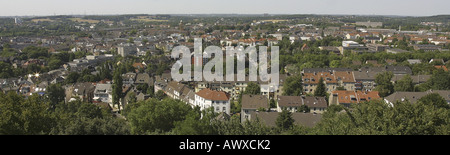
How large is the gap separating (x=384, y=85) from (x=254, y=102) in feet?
35.5

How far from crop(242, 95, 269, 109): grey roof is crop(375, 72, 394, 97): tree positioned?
935 cm

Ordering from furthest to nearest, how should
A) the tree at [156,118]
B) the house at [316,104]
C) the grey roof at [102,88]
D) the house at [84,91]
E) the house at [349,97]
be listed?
the grey roof at [102,88] < the house at [84,91] < the house at [349,97] < the house at [316,104] < the tree at [156,118]

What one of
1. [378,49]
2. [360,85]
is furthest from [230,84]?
[378,49]

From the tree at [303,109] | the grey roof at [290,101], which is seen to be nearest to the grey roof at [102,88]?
the grey roof at [290,101]

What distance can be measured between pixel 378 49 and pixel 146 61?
32505mm

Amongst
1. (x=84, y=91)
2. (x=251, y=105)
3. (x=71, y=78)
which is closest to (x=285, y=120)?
(x=251, y=105)

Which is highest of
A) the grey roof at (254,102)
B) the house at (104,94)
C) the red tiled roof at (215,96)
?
the red tiled roof at (215,96)

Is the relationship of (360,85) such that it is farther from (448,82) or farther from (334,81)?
(448,82)

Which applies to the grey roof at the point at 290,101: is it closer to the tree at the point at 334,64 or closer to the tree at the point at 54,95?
the tree at the point at 54,95

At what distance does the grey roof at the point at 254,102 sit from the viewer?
1998cm

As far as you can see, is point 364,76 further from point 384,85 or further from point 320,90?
point 320,90

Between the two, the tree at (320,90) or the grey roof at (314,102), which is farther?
the tree at (320,90)

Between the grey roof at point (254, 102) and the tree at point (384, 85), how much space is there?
935 cm
